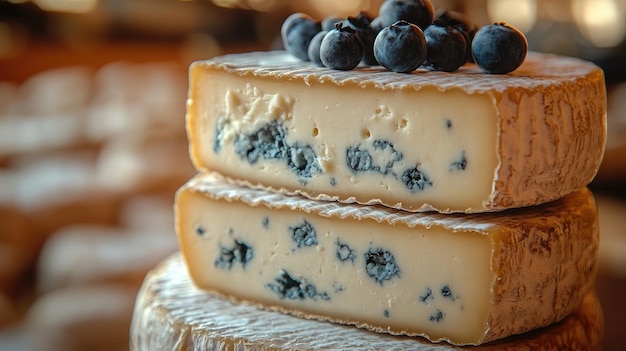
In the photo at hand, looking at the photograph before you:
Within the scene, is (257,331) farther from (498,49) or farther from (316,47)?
(498,49)

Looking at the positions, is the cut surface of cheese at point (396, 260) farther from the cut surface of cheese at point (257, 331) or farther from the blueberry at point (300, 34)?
the blueberry at point (300, 34)

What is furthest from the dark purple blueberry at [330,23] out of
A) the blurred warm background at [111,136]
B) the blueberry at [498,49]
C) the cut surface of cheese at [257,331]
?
the blurred warm background at [111,136]

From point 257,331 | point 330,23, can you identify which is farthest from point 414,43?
point 257,331

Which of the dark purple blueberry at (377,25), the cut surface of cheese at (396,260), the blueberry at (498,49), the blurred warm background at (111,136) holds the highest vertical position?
the dark purple blueberry at (377,25)

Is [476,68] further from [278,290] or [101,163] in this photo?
[101,163]

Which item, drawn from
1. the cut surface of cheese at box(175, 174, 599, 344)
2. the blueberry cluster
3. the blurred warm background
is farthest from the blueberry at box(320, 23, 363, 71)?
the blurred warm background

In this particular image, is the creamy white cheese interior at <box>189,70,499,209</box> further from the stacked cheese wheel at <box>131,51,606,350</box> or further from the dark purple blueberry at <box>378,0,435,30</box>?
the dark purple blueberry at <box>378,0,435,30</box>

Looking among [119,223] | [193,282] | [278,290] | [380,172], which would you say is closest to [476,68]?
[380,172]
